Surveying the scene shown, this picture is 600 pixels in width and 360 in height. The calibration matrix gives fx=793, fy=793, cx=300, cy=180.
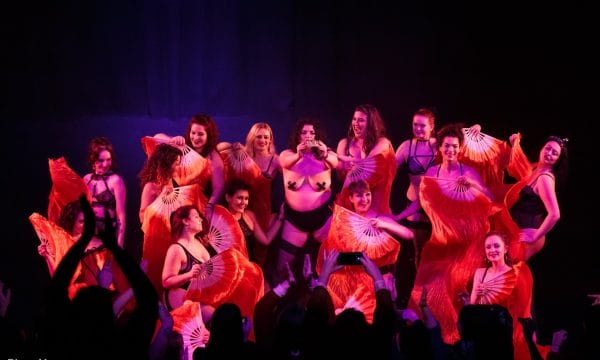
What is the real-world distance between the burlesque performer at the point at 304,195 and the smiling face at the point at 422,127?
2.23 feet

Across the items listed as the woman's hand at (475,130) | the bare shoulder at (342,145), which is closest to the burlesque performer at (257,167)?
the bare shoulder at (342,145)

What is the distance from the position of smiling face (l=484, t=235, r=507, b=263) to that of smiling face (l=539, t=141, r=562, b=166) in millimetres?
845

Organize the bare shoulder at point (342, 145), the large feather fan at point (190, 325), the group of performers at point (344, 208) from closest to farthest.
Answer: the large feather fan at point (190, 325), the group of performers at point (344, 208), the bare shoulder at point (342, 145)

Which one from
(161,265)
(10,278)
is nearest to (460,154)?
(161,265)

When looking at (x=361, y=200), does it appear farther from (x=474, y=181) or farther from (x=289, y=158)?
(x=474, y=181)

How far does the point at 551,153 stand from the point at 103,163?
11.1ft

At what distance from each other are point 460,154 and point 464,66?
900mm

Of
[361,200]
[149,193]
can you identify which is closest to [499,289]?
[361,200]

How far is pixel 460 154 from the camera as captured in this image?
6.04 metres

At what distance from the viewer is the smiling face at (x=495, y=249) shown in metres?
5.51

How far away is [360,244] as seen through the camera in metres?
5.80

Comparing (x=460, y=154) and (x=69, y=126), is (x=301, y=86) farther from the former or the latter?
(x=69, y=126)

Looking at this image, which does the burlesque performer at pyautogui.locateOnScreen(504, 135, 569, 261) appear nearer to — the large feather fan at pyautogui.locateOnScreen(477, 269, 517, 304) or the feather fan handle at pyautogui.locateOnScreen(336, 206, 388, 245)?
the large feather fan at pyautogui.locateOnScreen(477, 269, 517, 304)

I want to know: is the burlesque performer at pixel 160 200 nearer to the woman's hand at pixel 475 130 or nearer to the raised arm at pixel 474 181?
the raised arm at pixel 474 181
